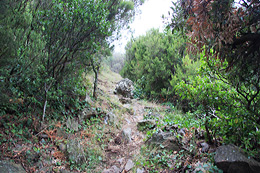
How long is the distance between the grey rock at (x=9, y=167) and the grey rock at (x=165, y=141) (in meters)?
3.01

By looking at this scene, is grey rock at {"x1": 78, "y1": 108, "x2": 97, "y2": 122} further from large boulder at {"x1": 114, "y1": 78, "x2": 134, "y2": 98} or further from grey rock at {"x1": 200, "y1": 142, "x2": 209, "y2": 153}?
large boulder at {"x1": 114, "y1": 78, "x2": 134, "y2": 98}

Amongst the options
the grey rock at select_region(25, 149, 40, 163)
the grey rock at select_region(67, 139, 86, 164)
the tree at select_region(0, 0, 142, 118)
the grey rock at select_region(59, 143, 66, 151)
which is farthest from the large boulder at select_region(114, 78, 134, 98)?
the grey rock at select_region(25, 149, 40, 163)

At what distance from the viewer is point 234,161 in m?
2.44

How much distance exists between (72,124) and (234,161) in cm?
408

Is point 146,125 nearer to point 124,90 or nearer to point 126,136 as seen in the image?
point 126,136

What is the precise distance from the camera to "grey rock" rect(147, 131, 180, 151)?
3941mm

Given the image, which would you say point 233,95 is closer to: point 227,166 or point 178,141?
point 227,166

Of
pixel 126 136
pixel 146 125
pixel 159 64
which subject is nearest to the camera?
pixel 126 136

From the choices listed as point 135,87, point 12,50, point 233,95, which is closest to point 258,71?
point 233,95

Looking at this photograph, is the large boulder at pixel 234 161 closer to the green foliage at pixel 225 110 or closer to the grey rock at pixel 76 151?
the green foliage at pixel 225 110

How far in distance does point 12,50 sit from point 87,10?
2.30m

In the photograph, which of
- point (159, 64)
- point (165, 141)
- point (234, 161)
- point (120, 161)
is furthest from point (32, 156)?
point (159, 64)

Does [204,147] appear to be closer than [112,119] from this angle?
Yes

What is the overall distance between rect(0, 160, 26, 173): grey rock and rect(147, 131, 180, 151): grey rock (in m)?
3.01
